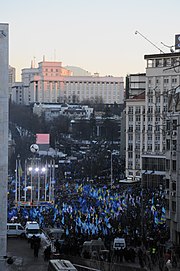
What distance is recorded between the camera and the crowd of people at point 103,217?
75.3 ft

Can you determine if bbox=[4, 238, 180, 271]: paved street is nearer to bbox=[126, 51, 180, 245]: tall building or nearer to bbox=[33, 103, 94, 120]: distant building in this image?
bbox=[126, 51, 180, 245]: tall building

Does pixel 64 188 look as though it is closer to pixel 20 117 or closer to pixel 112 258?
pixel 112 258

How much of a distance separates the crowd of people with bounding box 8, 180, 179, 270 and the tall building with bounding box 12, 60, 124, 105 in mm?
123323

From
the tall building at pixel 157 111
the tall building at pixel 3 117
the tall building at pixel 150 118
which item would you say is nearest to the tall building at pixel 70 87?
the tall building at pixel 150 118

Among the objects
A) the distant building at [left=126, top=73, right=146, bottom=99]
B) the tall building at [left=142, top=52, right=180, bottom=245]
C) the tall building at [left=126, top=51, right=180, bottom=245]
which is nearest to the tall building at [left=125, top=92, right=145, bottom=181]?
the tall building at [left=126, top=51, right=180, bottom=245]

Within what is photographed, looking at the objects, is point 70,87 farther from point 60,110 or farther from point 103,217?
point 103,217

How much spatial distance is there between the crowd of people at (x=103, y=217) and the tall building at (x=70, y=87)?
123323 mm

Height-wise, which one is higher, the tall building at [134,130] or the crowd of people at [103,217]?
the tall building at [134,130]

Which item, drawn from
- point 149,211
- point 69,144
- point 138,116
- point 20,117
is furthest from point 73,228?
point 20,117

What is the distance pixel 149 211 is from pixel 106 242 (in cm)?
838

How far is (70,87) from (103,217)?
136461 millimetres

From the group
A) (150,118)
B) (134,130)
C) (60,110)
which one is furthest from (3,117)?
(60,110)

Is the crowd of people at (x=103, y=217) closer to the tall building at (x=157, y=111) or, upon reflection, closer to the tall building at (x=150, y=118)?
the tall building at (x=157, y=111)

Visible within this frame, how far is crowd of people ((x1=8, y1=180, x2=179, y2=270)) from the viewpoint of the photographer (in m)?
23.0
